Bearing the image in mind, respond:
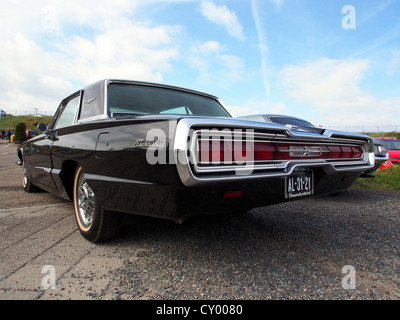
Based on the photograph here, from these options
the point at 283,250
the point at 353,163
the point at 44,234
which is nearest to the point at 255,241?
the point at 283,250

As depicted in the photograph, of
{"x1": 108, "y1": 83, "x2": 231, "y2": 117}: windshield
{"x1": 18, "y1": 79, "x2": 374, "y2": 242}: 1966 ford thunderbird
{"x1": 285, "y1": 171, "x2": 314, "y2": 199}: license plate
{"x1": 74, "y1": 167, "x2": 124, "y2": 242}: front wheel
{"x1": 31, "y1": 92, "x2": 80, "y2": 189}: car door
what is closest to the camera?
{"x1": 18, "y1": 79, "x2": 374, "y2": 242}: 1966 ford thunderbird

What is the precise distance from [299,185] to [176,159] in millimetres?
1068

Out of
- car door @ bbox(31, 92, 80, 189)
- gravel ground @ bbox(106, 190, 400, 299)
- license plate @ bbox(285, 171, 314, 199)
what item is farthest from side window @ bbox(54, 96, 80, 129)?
A: license plate @ bbox(285, 171, 314, 199)

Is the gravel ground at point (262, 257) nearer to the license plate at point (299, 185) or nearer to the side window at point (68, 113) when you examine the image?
the license plate at point (299, 185)

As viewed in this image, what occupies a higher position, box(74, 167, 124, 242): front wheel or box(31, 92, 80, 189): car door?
box(31, 92, 80, 189): car door

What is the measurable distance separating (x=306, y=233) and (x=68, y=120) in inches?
116

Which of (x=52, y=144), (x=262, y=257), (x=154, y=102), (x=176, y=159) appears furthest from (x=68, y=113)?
(x=262, y=257)

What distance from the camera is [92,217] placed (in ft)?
7.50

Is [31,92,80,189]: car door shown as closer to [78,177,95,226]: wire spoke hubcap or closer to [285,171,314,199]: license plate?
[78,177,95,226]: wire spoke hubcap

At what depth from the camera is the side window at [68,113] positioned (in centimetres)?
305

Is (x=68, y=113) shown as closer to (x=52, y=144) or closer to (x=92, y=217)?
(x=52, y=144)

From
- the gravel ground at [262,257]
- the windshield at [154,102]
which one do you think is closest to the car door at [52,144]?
the windshield at [154,102]

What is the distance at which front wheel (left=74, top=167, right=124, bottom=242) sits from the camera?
7.20ft
